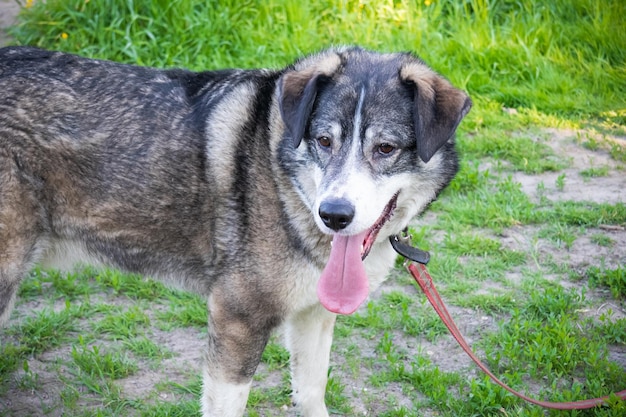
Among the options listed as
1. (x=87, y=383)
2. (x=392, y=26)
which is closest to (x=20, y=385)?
(x=87, y=383)

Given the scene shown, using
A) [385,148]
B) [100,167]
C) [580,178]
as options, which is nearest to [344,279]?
[385,148]

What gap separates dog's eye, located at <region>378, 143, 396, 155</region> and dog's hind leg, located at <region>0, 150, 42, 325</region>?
154cm

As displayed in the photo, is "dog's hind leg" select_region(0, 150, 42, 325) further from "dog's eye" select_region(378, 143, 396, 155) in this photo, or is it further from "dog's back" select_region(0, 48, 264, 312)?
"dog's eye" select_region(378, 143, 396, 155)

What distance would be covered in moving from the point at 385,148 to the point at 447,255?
210 centimetres

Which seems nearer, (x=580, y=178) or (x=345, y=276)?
(x=345, y=276)

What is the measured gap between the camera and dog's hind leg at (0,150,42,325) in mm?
3283

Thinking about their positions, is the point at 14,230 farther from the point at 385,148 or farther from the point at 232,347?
the point at 385,148

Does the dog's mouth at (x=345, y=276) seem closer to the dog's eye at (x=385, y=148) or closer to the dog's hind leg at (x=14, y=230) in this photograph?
the dog's eye at (x=385, y=148)

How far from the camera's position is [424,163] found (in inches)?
128

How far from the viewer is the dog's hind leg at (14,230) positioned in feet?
10.8

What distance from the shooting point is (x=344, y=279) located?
3.19 metres

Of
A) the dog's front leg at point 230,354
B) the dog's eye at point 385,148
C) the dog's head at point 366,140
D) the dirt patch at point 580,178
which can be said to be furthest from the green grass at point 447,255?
the dog's eye at point 385,148

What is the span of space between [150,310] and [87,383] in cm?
76

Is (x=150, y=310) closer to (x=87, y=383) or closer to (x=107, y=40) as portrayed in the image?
(x=87, y=383)
